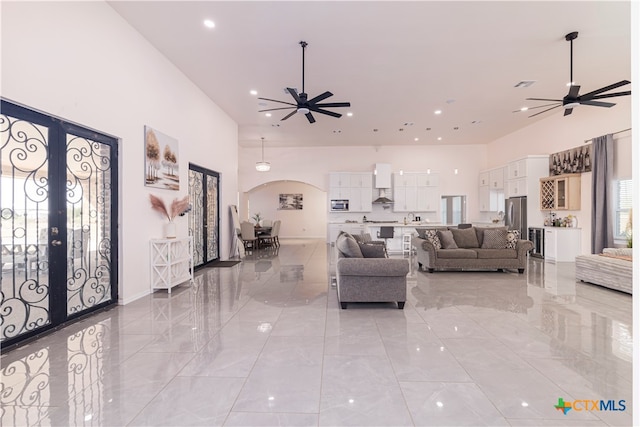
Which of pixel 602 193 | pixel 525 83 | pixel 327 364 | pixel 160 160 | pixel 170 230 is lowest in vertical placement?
pixel 327 364

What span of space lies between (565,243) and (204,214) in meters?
8.75

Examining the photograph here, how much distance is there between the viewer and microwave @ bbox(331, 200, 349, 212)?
1152 centimetres

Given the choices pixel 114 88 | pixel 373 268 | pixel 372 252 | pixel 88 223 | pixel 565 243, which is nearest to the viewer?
pixel 88 223

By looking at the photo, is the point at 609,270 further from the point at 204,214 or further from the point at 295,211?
the point at 295,211

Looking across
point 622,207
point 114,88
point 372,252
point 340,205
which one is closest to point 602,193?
point 622,207

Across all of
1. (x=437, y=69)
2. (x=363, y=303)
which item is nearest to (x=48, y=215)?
(x=363, y=303)

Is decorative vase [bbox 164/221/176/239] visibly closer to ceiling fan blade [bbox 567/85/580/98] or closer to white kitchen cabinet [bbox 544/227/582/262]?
ceiling fan blade [bbox 567/85/580/98]

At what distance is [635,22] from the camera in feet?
2.61

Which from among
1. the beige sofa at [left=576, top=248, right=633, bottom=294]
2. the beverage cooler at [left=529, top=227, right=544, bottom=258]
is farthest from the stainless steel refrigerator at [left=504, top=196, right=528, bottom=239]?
the beige sofa at [left=576, top=248, right=633, bottom=294]

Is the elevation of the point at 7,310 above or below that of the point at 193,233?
below

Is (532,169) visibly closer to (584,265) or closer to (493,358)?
(584,265)

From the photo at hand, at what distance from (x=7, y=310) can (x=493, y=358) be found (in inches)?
179

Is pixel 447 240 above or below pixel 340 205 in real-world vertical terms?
below

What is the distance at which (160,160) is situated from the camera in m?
5.20
